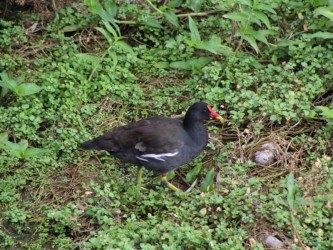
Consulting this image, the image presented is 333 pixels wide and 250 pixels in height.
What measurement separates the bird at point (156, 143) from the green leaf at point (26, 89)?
735 mm

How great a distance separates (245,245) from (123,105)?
200 centimetres

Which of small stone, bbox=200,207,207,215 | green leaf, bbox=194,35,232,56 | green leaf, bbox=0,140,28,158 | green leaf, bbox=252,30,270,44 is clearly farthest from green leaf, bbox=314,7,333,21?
green leaf, bbox=0,140,28,158

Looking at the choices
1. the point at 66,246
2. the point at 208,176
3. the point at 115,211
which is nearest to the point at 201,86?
the point at 208,176

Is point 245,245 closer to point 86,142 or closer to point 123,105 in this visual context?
point 86,142

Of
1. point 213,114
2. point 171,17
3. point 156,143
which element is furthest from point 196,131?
point 171,17

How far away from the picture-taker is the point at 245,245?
5465mm

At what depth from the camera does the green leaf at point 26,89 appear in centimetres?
643

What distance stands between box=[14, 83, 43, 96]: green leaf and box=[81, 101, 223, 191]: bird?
29.0 inches

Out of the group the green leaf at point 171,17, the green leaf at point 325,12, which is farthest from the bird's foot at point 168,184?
the green leaf at point 325,12

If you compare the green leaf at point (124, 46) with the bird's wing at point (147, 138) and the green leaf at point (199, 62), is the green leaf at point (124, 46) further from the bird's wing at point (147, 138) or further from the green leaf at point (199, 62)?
the bird's wing at point (147, 138)

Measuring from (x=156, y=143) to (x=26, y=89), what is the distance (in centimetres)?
127

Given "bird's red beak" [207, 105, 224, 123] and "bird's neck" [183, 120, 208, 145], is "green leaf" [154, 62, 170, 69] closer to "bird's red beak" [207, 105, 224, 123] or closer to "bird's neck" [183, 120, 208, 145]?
"bird's red beak" [207, 105, 224, 123]

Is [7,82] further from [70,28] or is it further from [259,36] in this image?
[259,36]

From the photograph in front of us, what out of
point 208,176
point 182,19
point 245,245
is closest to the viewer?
point 245,245
